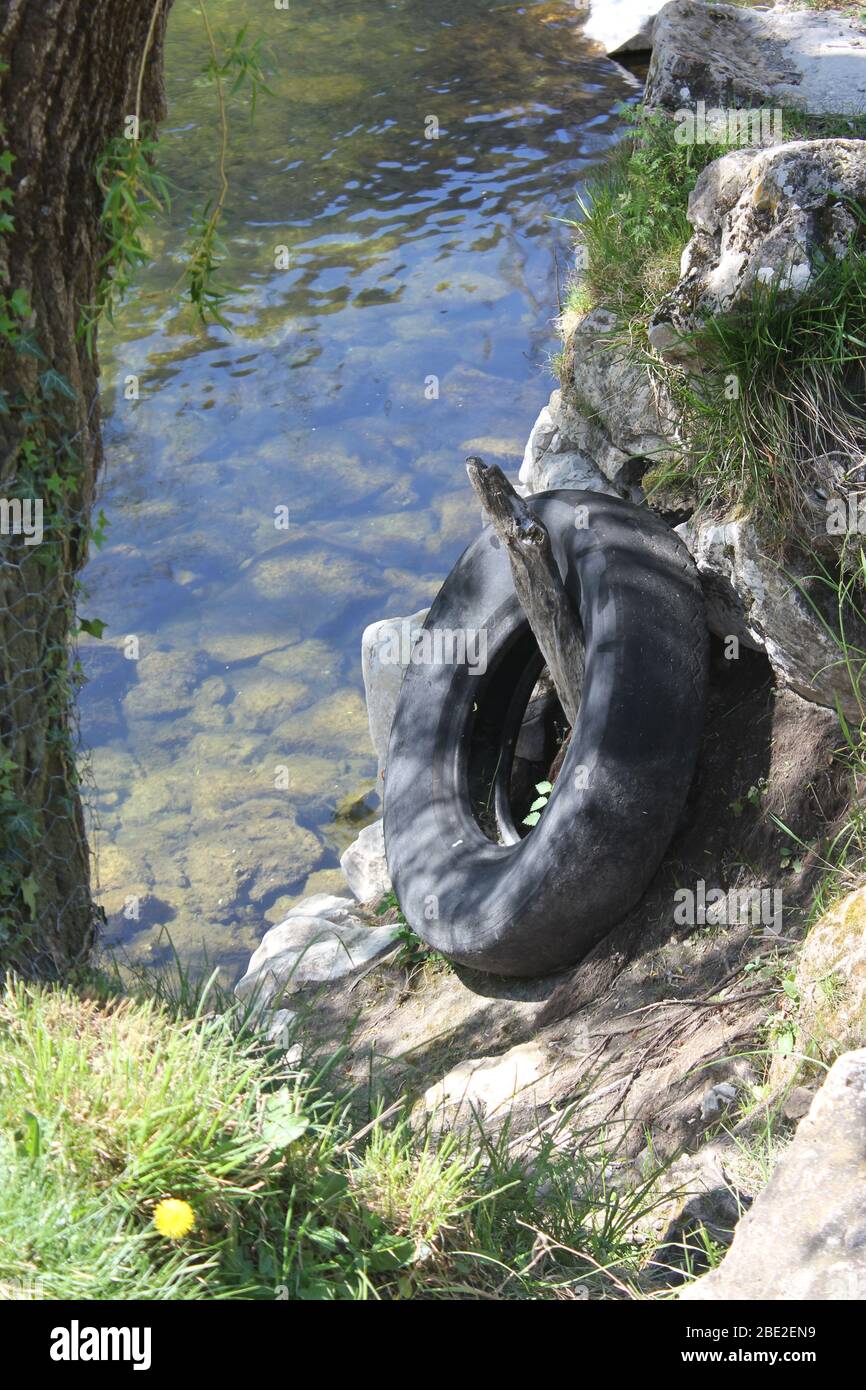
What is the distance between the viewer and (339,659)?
300 inches

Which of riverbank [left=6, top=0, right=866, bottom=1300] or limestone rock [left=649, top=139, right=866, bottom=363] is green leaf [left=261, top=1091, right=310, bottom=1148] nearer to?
riverbank [left=6, top=0, right=866, bottom=1300]

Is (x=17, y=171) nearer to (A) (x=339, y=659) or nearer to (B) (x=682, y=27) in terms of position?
(A) (x=339, y=659)

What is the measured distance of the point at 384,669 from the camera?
6363mm

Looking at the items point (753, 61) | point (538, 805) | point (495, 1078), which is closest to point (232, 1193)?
point (495, 1078)

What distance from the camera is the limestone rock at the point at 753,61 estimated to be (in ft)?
20.7

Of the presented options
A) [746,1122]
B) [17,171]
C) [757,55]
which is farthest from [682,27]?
[746,1122]

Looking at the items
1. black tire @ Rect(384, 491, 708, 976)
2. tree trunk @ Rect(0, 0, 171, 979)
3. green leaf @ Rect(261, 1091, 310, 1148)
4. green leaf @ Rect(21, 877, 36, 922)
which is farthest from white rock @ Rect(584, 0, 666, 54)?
Answer: green leaf @ Rect(261, 1091, 310, 1148)

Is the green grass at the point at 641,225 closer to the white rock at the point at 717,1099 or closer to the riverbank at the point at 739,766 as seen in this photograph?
the riverbank at the point at 739,766

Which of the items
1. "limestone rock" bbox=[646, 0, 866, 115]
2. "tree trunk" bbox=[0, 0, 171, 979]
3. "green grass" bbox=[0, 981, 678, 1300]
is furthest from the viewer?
"limestone rock" bbox=[646, 0, 866, 115]

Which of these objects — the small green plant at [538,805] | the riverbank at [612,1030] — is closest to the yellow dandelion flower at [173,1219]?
the riverbank at [612,1030]

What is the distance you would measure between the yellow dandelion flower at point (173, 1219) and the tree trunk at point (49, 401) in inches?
57.8

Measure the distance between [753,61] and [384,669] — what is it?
13.1ft

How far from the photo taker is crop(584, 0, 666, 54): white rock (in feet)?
40.8

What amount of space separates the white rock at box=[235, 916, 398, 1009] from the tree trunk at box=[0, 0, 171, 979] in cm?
155
